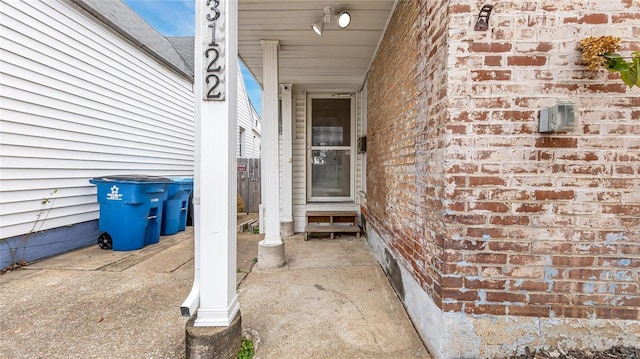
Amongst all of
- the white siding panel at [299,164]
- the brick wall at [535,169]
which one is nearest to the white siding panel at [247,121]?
the white siding panel at [299,164]

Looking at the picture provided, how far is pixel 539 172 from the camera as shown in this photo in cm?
156

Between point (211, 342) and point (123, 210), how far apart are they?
125 inches

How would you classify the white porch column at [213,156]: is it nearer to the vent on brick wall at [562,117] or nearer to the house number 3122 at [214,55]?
the house number 3122 at [214,55]

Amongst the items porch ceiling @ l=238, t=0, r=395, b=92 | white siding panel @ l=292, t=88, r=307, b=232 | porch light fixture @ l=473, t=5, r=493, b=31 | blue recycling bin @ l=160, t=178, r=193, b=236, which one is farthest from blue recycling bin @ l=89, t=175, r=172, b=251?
porch light fixture @ l=473, t=5, r=493, b=31

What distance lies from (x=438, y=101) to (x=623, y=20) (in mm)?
1091

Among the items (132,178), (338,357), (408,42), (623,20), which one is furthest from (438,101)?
(132,178)

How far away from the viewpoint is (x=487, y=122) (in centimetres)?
158

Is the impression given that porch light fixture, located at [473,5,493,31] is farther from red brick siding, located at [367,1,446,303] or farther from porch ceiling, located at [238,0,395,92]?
porch ceiling, located at [238,0,395,92]

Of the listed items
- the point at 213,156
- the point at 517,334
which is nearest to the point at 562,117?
the point at 517,334

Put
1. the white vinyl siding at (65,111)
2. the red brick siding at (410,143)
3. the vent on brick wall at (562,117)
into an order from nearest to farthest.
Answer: the vent on brick wall at (562,117), the red brick siding at (410,143), the white vinyl siding at (65,111)

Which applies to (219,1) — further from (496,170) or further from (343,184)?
(343,184)

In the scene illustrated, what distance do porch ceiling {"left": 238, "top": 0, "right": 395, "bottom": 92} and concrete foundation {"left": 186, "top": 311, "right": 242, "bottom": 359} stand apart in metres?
2.84

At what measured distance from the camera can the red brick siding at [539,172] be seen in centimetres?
153

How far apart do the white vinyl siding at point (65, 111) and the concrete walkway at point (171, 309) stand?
1.01m
